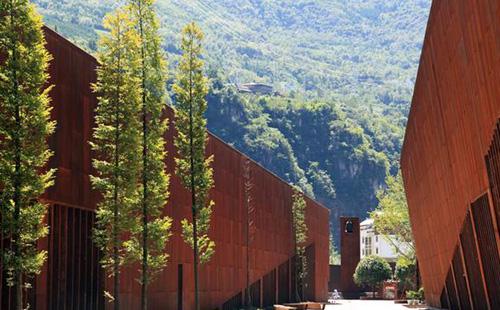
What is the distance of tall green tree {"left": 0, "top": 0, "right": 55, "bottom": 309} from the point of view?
17703mm

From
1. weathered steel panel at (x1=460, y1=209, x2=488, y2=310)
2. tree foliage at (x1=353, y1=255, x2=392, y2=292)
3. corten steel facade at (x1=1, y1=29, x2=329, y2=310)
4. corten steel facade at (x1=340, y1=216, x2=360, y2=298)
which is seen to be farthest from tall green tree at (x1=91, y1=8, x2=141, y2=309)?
A: corten steel facade at (x1=340, y1=216, x2=360, y2=298)

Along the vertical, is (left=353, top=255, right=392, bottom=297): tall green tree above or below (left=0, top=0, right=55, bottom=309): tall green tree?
above

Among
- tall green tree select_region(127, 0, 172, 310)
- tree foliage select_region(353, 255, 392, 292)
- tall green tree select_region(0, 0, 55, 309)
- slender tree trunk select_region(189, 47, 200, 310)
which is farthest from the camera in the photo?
tree foliage select_region(353, 255, 392, 292)

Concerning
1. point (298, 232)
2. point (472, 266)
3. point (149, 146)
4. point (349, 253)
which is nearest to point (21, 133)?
point (149, 146)

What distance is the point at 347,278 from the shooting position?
9638cm

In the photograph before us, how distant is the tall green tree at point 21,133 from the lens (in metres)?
17.7

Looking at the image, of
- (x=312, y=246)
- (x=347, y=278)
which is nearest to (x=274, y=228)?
(x=312, y=246)

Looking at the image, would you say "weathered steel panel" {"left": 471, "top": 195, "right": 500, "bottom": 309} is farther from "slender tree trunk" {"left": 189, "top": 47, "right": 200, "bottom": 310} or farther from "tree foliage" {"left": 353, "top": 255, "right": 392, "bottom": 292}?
"tree foliage" {"left": 353, "top": 255, "right": 392, "bottom": 292}

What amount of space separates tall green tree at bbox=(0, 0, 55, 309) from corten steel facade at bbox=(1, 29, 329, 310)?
326 cm

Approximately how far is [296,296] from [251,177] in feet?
53.1

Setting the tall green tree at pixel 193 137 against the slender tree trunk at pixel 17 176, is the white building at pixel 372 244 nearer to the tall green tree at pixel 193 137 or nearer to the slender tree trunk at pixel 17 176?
the tall green tree at pixel 193 137

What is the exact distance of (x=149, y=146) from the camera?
25.8m

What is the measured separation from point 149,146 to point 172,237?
8091 mm

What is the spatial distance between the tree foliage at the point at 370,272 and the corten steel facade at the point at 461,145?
48.2m
